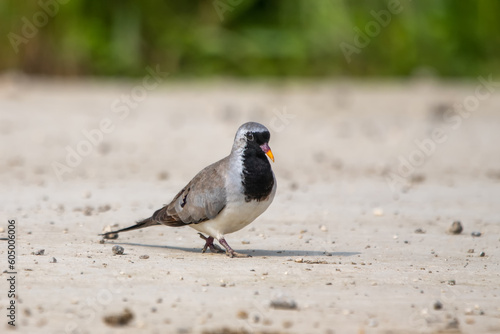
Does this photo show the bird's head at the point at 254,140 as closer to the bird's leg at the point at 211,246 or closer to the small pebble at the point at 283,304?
the bird's leg at the point at 211,246

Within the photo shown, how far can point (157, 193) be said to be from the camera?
27.4 feet

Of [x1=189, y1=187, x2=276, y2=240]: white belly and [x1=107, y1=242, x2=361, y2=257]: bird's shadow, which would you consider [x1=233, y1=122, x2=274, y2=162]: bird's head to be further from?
[x1=107, y1=242, x2=361, y2=257]: bird's shadow

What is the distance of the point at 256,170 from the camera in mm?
5750

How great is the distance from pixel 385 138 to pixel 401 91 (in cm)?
252

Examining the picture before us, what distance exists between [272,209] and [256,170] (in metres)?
1.94

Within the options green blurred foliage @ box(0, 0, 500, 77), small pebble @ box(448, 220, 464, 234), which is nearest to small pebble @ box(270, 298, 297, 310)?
small pebble @ box(448, 220, 464, 234)

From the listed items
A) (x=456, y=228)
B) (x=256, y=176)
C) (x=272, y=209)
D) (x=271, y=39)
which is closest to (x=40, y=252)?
(x=256, y=176)

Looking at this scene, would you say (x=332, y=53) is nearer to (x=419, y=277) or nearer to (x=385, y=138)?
(x=385, y=138)

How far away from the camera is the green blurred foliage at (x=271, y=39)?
14.5 metres

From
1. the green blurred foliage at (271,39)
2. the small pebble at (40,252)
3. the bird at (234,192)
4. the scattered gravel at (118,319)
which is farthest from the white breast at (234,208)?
the green blurred foliage at (271,39)

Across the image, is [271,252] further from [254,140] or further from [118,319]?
[118,319]

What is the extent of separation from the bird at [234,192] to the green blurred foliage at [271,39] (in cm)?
878

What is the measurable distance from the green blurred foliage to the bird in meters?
8.78

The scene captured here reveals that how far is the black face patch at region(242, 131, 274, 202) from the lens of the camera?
18.6 ft
